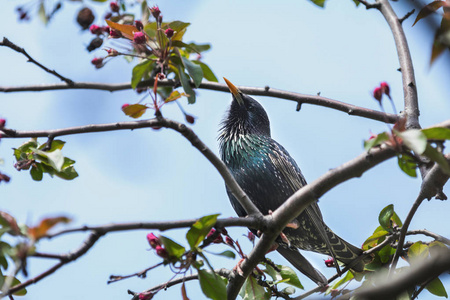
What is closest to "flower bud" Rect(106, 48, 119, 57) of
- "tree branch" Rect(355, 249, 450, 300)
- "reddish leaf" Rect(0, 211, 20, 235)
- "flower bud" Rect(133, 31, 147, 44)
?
"flower bud" Rect(133, 31, 147, 44)

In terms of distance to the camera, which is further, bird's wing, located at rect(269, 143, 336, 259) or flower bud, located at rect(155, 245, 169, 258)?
bird's wing, located at rect(269, 143, 336, 259)

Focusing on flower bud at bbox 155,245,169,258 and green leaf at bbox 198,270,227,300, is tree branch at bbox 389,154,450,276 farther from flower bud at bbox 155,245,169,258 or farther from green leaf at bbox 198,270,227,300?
flower bud at bbox 155,245,169,258

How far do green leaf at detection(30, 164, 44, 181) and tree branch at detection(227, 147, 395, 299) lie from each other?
1.20 meters

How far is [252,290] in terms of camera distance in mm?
3318

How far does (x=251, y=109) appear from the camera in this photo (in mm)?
5324

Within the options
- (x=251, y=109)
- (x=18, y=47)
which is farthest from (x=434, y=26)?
(x=251, y=109)

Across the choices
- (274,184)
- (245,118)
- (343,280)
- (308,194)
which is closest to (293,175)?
(274,184)

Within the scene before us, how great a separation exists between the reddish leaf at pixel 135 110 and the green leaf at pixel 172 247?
639 mm

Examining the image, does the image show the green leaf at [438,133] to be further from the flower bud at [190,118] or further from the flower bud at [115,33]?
the flower bud at [115,33]

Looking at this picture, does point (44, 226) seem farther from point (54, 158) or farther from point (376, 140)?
point (376, 140)

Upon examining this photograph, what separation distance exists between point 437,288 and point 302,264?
3.82 ft

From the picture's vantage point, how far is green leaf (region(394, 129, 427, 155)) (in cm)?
194

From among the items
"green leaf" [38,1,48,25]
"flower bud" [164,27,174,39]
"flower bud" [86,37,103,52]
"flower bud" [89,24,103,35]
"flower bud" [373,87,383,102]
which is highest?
"green leaf" [38,1,48,25]

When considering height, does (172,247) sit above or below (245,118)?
below
